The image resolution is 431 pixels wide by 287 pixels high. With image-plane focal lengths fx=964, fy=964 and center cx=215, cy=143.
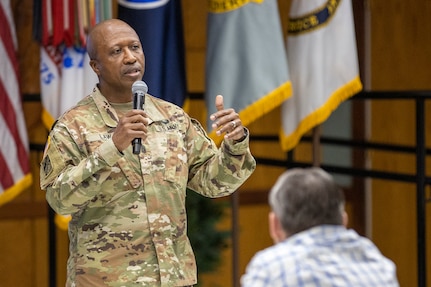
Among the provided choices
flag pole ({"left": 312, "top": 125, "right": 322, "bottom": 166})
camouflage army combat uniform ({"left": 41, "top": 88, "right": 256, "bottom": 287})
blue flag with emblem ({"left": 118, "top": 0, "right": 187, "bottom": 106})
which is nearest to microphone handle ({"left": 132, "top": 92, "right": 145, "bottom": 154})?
camouflage army combat uniform ({"left": 41, "top": 88, "right": 256, "bottom": 287})

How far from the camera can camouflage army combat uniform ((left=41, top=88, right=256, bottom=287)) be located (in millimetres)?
2621

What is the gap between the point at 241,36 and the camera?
4461 mm

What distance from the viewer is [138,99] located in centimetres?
247

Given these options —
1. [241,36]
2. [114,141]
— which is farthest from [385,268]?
[241,36]

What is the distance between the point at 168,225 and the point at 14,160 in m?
1.84

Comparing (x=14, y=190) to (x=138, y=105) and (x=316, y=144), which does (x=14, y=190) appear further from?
(x=138, y=105)

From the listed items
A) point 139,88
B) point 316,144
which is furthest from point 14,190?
point 139,88

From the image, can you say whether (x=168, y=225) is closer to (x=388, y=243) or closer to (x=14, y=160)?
(x=14, y=160)

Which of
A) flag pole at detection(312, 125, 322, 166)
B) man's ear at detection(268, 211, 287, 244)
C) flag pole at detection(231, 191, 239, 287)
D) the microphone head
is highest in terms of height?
the microphone head

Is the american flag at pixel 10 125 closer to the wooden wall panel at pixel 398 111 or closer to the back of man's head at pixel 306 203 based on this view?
the wooden wall panel at pixel 398 111

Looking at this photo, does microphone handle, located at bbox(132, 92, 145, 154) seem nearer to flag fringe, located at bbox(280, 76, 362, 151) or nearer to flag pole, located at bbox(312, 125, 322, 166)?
flag fringe, located at bbox(280, 76, 362, 151)

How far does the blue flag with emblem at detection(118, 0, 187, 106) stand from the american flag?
0.53 meters

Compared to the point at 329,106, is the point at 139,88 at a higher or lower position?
higher

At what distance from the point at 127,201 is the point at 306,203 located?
0.85 m
